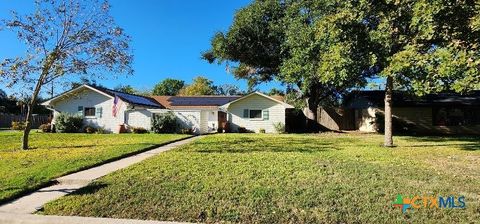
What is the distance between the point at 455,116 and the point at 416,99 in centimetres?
328

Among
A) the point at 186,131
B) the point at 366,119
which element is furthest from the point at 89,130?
the point at 366,119

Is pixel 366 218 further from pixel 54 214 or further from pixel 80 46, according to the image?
pixel 80 46

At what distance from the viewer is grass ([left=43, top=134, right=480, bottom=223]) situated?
5.82 m

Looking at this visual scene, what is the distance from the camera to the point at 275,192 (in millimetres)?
6914

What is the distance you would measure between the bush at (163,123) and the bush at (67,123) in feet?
19.7

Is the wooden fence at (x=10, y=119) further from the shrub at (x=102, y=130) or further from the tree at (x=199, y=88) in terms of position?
the tree at (x=199, y=88)

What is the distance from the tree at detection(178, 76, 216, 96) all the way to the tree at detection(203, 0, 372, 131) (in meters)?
35.3

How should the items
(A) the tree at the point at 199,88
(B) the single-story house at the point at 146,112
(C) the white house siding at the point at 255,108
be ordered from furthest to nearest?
(A) the tree at the point at 199,88 < (C) the white house siding at the point at 255,108 < (B) the single-story house at the point at 146,112

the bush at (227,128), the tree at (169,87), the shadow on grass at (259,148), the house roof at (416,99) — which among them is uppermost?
the tree at (169,87)

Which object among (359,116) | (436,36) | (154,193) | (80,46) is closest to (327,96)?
(359,116)

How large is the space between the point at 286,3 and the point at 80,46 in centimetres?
1586

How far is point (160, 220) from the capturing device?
Answer: 18.8ft

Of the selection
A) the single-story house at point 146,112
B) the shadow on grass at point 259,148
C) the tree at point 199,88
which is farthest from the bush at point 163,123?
the tree at point 199,88

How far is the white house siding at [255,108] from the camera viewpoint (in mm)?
29812
